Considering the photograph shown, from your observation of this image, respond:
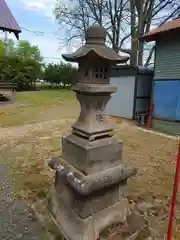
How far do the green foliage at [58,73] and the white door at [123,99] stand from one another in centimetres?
1327

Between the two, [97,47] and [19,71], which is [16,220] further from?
[19,71]

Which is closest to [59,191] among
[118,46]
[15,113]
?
[15,113]

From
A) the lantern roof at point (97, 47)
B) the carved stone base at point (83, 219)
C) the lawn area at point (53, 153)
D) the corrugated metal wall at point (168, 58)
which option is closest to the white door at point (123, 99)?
the lawn area at point (53, 153)

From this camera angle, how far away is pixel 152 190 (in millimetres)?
3334

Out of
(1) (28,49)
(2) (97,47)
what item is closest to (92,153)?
(2) (97,47)

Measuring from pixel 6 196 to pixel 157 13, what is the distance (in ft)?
50.8

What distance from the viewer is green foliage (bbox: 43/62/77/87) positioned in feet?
72.3

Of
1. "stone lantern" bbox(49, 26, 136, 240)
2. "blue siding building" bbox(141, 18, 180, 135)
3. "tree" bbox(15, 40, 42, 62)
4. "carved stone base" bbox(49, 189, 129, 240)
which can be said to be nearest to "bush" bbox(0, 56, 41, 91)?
"tree" bbox(15, 40, 42, 62)

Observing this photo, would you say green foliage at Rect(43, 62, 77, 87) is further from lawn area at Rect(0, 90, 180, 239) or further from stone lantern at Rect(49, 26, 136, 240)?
stone lantern at Rect(49, 26, 136, 240)

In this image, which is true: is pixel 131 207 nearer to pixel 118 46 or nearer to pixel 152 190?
pixel 152 190

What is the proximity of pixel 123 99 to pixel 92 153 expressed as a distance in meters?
7.24

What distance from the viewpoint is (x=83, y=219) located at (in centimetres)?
217

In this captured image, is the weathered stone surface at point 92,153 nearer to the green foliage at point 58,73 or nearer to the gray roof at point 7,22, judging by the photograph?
the gray roof at point 7,22

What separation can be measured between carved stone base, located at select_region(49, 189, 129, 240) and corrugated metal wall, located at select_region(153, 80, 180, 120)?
532 cm
